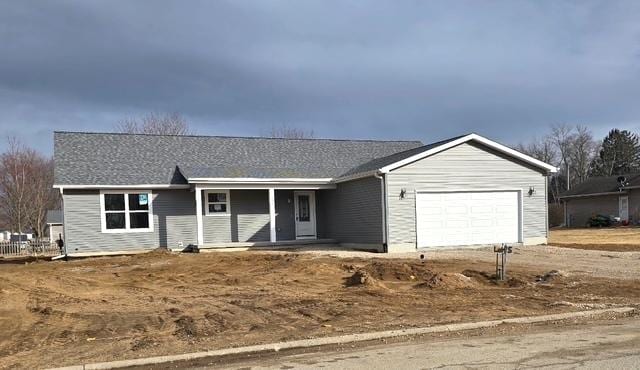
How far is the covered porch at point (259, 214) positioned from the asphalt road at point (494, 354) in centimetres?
1547

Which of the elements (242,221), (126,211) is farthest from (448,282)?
(126,211)

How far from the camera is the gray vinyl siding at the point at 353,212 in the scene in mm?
20984

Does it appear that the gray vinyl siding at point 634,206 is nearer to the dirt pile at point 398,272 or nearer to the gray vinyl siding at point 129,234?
the dirt pile at point 398,272

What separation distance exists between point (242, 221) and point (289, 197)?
7.71 feet

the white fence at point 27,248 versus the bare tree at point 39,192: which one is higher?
the bare tree at point 39,192

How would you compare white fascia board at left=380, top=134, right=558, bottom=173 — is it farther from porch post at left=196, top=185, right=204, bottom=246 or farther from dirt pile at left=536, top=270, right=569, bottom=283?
dirt pile at left=536, top=270, right=569, bottom=283

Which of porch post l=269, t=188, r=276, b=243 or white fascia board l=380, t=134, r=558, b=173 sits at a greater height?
white fascia board l=380, t=134, r=558, b=173

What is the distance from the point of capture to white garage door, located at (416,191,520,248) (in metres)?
21.0

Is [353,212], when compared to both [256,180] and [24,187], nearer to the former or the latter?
[256,180]

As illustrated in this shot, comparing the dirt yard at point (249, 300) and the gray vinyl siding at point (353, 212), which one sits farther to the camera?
the gray vinyl siding at point (353, 212)

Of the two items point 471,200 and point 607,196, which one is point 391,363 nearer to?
point 471,200

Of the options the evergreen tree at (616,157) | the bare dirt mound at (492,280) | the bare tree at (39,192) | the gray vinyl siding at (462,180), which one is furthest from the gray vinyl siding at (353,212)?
the evergreen tree at (616,157)

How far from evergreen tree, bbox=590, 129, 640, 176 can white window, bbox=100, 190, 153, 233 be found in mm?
68551

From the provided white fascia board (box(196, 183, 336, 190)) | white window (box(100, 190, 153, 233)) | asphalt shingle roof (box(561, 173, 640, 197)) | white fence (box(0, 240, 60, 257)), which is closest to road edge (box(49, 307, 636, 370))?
white fascia board (box(196, 183, 336, 190))
